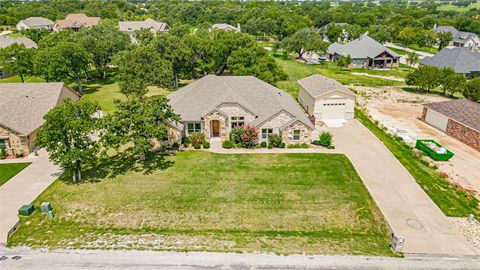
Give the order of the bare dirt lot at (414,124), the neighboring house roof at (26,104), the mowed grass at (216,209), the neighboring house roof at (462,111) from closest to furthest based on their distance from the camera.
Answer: the mowed grass at (216,209) → the bare dirt lot at (414,124) → the neighboring house roof at (26,104) → the neighboring house roof at (462,111)

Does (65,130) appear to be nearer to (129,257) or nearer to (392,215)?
(129,257)

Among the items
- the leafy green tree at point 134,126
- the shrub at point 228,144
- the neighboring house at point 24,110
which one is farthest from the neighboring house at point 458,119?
the neighboring house at point 24,110

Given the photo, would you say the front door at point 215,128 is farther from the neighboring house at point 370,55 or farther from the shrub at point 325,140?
the neighboring house at point 370,55

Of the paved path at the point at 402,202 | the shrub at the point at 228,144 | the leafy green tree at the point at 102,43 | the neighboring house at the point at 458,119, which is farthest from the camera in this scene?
the leafy green tree at the point at 102,43

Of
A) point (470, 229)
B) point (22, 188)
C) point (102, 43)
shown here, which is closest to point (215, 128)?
point (22, 188)

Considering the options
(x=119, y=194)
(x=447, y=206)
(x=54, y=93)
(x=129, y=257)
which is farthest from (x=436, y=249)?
(x=54, y=93)

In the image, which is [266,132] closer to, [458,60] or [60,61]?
[60,61]
